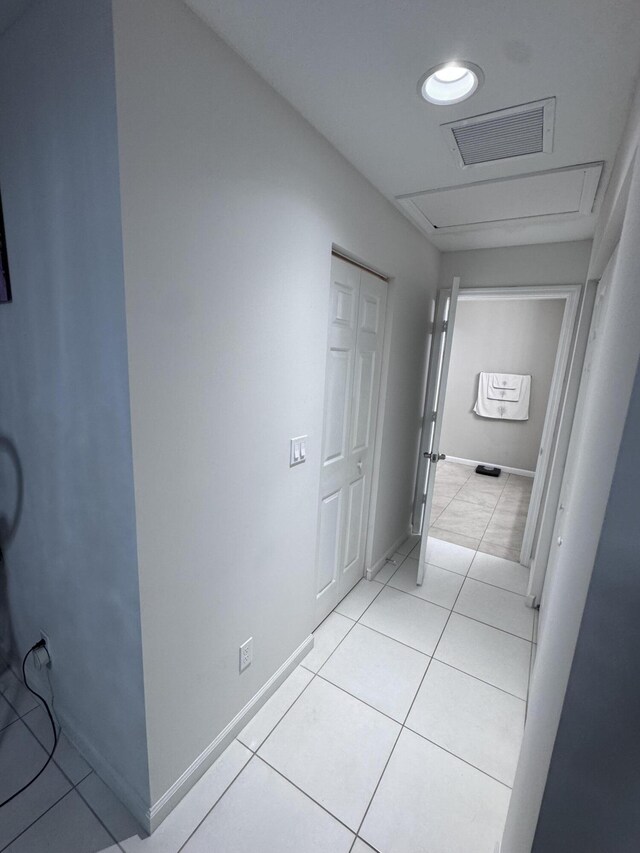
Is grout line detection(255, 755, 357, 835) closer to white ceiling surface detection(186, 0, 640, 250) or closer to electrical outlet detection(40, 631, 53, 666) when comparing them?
electrical outlet detection(40, 631, 53, 666)

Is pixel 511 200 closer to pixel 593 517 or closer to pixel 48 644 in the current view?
pixel 593 517

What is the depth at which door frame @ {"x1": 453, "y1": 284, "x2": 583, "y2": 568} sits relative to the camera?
2.52m

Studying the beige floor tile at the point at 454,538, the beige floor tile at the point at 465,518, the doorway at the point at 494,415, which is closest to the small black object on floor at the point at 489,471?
the doorway at the point at 494,415

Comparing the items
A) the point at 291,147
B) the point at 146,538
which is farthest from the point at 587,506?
the point at 291,147

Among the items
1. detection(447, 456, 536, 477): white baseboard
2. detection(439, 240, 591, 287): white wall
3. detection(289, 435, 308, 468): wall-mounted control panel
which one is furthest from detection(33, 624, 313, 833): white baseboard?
detection(447, 456, 536, 477): white baseboard

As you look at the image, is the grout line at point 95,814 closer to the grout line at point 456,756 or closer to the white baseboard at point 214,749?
the white baseboard at point 214,749

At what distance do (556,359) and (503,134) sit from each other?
180 centimetres

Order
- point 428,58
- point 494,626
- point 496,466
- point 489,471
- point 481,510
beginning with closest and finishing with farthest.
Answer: point 428,58 → point 494,626 → point 481,510 → point 489,471 → point 496,466

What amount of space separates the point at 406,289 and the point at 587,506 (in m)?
2.03

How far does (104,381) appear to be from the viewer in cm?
97

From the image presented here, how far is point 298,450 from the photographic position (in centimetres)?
161

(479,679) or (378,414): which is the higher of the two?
(378,414)

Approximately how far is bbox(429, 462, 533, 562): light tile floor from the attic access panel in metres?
2.52

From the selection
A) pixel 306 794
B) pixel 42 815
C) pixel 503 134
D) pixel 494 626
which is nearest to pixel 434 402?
pixel 494 626
